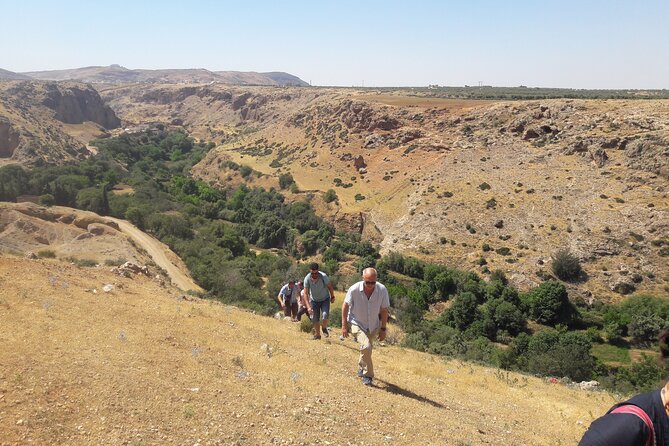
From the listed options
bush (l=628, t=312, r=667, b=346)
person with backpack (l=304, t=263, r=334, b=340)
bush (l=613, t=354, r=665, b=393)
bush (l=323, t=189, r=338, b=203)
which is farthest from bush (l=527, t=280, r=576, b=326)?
bush (l=323, t=189, r=338, b=203)

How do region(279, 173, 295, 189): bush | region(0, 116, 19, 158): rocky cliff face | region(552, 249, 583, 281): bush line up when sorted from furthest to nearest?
region(279, 173, 295, 189): bush → region(0, 116, 19, 158): rocky cliff face → region(552, 249, 583, 281): bush

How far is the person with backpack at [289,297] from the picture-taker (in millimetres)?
12948

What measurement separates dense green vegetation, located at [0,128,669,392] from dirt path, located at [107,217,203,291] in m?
1.04

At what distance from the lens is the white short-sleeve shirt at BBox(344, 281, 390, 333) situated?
7262 mm

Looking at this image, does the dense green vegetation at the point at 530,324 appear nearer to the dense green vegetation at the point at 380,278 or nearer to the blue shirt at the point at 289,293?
the dense green vegetation at the point at 380,278

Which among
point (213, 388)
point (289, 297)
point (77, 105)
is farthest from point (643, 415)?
point (77, 105)

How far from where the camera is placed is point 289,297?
13.2m

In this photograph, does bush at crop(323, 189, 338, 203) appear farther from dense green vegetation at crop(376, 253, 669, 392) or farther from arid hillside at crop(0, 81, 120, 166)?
arid hillside at crop(0, 81, 120, 166)

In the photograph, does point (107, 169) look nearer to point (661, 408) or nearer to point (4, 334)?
point (4, 334)

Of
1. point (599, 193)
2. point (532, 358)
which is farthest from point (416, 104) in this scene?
point (532, 358)

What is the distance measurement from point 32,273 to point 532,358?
21680mm

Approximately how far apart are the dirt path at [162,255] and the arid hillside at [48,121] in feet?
95.2

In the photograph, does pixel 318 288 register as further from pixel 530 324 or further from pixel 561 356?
pixel 530 324

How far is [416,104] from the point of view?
223ft
